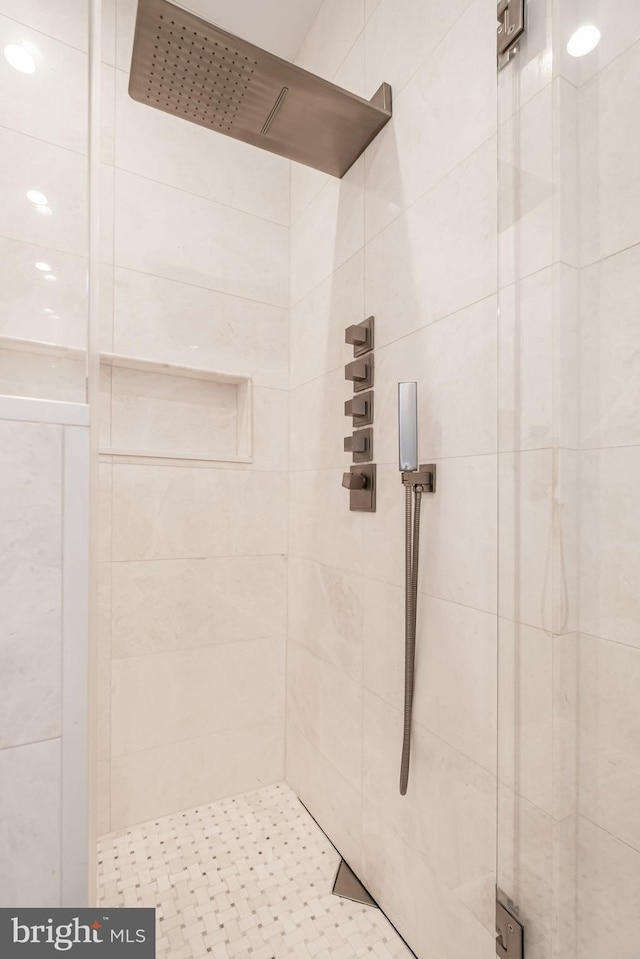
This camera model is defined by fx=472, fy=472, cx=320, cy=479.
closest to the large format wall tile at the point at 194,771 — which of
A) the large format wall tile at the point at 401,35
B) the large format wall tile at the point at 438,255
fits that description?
the large format wall tile at the point at 438,255

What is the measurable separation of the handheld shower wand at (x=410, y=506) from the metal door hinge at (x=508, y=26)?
59 centimetres

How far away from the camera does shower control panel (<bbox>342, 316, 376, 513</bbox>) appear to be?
50.9 inches

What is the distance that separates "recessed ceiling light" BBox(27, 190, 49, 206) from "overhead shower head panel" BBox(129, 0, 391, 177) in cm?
34

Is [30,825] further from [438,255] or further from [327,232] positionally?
[327,232]

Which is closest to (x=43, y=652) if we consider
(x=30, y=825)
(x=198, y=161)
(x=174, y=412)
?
(x=30, y=825)

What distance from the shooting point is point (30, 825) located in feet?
1.76

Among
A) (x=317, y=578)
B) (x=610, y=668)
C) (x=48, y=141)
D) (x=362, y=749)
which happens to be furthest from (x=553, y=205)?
(x=362, y=749)

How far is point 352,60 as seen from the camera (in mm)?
1396

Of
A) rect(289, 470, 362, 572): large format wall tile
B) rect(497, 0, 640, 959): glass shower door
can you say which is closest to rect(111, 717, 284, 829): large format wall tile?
rect(289, 470, 362, 572): large format wall tile

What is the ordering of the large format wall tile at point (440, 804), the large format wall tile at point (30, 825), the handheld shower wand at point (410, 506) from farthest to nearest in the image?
1. the handheld shower wand at point (410, 506)
2. the large format wall tile at point (440, 804)
3. the large format wall tile at point (30, 825)

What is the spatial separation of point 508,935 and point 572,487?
763 mm

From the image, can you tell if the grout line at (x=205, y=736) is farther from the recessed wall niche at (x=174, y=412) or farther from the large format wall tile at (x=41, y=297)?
the large format wall tile at (x=41, y=297)

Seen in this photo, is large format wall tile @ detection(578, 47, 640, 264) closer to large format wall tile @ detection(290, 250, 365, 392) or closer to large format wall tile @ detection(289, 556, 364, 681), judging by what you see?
large format wall tile @ detection(290, 250, 365, 392)

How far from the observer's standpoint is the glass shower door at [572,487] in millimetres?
676
